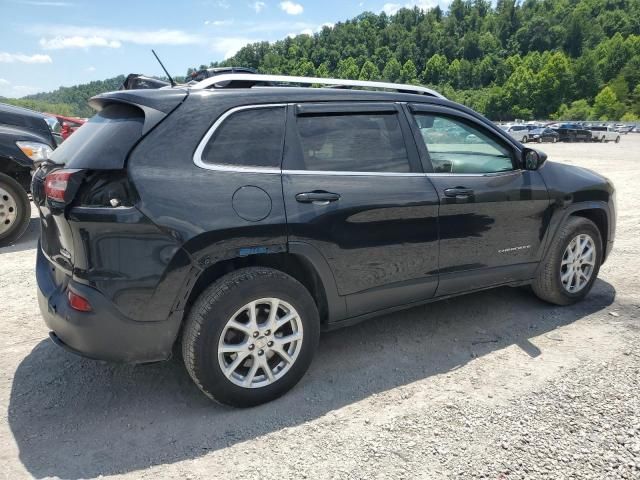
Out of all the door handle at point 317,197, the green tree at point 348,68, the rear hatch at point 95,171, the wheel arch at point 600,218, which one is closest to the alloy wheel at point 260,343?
the door handle at point 317,197

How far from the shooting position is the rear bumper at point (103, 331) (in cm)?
252

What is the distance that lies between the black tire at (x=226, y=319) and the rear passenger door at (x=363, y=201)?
0.26 meters

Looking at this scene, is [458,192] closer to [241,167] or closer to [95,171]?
[241,167]

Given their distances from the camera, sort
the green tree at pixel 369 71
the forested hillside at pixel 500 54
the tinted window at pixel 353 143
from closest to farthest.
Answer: the tinted window at pixel 353 143 < the forested hillside at pixel 500 54 < the green tree at pixel 369 71

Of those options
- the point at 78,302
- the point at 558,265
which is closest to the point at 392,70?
the point at 558,265

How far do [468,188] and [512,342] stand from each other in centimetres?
119

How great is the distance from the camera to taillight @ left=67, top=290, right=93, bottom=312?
8.29 ft

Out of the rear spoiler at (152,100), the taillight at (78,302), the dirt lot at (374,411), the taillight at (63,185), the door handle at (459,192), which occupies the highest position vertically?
the rear spoiler at (152,100)

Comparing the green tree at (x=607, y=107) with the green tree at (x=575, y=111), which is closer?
the green tree at (x=607, y=107)

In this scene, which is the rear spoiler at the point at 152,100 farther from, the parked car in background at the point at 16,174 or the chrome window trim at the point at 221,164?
the parked car in background at the point at 16,174

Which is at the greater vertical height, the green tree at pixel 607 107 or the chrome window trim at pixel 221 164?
the chrome window trim at pixel 221 164

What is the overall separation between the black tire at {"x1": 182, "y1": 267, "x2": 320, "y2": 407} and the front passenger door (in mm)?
1204

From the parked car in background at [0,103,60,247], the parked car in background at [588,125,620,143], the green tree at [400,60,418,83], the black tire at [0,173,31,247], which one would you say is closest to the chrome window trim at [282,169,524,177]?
the parked car in background at [0,103,60,247]

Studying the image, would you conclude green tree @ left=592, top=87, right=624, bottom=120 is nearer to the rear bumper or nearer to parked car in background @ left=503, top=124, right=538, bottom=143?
parked car in background @ left=503, top=124, right=538, bottom=143
